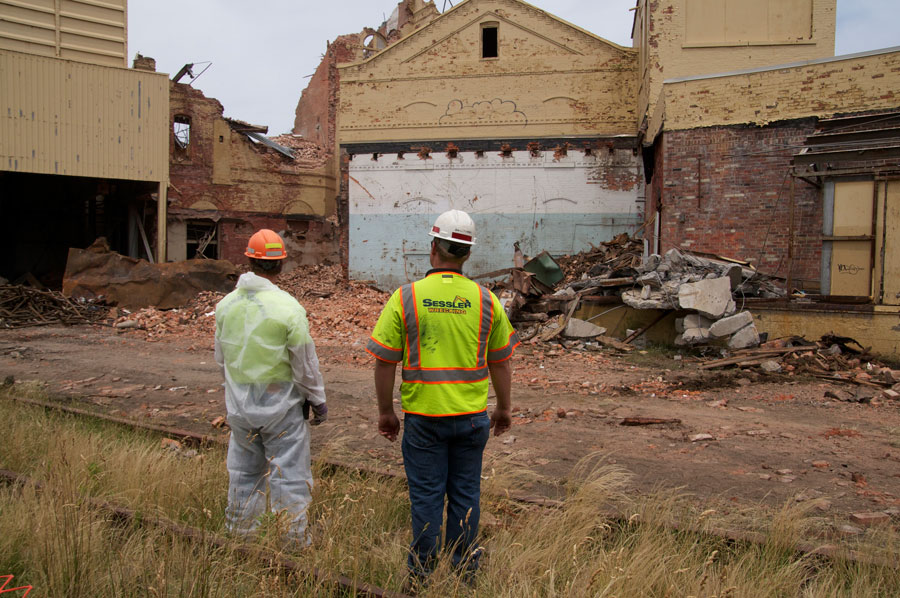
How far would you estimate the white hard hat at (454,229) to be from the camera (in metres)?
2.98

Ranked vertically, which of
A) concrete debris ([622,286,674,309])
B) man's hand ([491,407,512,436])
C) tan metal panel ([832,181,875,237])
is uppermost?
tan metal panel ([832,181,875,237])

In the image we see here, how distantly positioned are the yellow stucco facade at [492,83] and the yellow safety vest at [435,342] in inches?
733

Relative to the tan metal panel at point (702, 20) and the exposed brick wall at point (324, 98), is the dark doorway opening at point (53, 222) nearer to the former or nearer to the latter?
the exposed brick wall at point (324, 98)

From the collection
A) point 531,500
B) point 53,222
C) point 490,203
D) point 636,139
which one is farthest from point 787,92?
point 53,222

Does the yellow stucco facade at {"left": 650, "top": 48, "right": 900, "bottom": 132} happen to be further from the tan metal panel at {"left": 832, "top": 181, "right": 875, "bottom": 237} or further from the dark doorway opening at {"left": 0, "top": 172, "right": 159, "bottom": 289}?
the dark doorway opening at {"left": 0, "top": 172, "right": 159, "bottom": 289}

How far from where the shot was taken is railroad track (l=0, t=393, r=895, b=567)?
132 inches

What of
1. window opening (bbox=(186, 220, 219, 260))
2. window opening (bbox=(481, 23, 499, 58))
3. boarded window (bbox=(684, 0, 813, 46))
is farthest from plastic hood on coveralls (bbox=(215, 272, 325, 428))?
window opening (bbox=(186, 220, 219, 260))

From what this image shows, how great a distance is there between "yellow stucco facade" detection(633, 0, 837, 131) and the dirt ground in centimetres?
975

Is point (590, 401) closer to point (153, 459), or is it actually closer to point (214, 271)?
point (153, 459)

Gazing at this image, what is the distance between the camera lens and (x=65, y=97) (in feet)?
58.0

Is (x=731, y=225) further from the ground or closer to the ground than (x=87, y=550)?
further from the ground

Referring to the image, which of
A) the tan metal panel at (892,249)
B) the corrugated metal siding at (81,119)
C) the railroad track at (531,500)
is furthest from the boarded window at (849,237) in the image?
the corrugated metal siding at (81,119)

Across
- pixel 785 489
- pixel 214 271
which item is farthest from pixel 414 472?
pixel 214 271

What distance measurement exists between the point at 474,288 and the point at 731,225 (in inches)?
493
